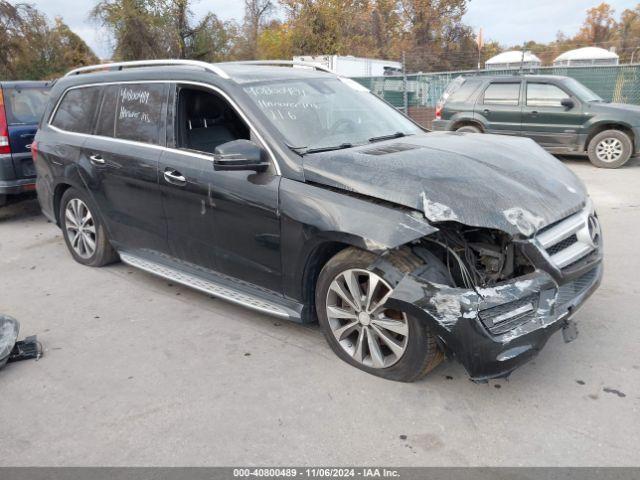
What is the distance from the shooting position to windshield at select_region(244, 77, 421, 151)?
375 cm

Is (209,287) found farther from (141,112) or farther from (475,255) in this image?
(475,255)

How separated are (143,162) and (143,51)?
19.7 m

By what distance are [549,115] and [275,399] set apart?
9.26 meters

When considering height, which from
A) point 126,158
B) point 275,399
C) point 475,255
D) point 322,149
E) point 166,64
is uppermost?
point 166,64

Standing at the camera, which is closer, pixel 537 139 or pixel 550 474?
pixel 550 474

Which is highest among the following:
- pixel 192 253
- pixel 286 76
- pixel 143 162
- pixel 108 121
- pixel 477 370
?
pixel 286 76

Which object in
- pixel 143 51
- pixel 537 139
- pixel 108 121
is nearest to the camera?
pixel 108 121

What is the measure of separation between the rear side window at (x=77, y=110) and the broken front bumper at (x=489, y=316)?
3.62 metres

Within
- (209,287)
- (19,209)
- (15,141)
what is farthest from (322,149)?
(19,209)

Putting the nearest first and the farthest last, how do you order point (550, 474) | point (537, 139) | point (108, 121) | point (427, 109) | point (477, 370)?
1. point (550, 474)
2. point (477, 370)
3. point (108, 121)
4. point (537, 139)
5. point (427, 109)

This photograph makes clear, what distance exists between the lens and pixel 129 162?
4477 mm

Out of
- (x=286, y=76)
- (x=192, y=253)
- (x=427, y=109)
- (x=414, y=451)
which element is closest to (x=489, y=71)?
(x=427, y=109)

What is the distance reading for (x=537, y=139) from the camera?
10.7 meters

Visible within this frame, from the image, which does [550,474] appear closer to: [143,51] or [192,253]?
[192,253]
